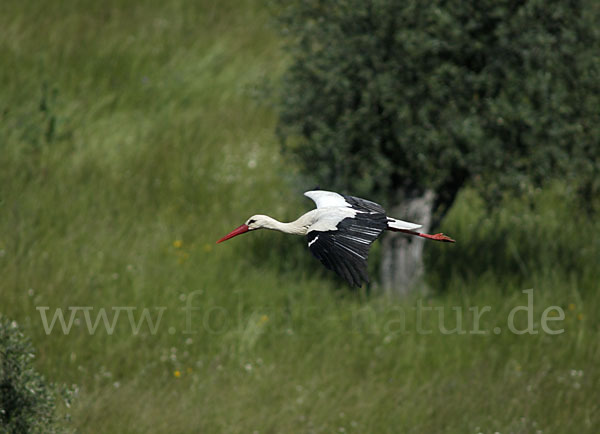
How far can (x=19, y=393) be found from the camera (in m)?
6.66

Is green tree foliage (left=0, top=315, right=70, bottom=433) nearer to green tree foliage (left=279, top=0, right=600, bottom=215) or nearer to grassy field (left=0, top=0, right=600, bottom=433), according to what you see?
grassy field (left=0, top=0, right=600, bottom=433)

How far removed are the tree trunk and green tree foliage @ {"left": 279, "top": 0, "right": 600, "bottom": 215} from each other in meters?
0.32

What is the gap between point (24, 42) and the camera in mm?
13945

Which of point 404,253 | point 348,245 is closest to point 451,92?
point 404,253

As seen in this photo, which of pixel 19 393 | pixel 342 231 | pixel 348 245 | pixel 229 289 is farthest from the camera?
pixel 229 289

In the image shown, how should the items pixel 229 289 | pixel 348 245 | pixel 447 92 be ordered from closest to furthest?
pixel 348 245, pixel 447 92, pixel 229 289

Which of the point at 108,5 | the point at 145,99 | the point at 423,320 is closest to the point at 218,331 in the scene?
the point at 423,320

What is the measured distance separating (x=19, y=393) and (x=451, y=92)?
5.43 metres

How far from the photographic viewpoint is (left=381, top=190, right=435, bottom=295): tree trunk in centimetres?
1016

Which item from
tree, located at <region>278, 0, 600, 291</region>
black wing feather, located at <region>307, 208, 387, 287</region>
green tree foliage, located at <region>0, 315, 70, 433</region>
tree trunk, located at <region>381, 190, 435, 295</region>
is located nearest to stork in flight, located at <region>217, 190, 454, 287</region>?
black wing feather, located at <region>307, 208, 387, 287</region>

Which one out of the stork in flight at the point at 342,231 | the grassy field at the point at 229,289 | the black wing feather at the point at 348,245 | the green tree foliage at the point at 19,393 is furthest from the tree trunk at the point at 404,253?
the black wing feather at the point at 348,245

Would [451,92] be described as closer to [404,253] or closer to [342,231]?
[404,253]

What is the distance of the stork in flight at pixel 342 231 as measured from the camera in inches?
189

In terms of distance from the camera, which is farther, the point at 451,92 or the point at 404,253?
the point at 404,253
